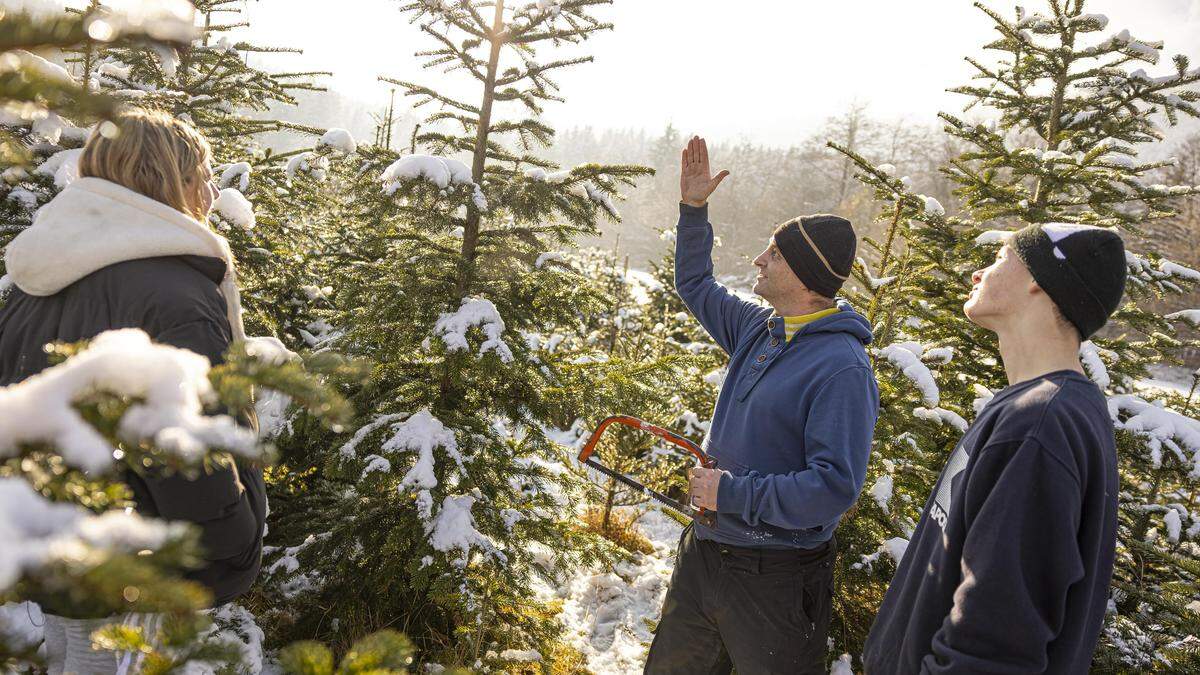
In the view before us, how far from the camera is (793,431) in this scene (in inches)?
96.1

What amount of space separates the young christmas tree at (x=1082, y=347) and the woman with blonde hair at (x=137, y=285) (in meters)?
3.52

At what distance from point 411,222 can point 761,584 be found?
112 inches

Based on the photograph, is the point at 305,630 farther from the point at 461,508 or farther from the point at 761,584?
the point at 761,584

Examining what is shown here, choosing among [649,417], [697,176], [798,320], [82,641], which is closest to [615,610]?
[649,417]

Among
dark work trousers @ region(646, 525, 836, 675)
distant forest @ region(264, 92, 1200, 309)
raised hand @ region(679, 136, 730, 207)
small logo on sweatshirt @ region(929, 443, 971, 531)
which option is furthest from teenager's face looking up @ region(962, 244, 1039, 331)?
distant forest @ region(264, 92, 1200, 309)

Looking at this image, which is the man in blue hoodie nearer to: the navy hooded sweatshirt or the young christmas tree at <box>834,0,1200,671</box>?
the navy hooded sweatshirt

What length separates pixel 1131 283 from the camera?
4500 millimetres

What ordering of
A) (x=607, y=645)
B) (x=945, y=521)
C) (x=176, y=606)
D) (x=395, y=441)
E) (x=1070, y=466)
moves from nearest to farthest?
(x=176, y=606)
(x=1070, y=466)
(x=945, y=521)
(x=395, y=441)
(x=607, y=645)

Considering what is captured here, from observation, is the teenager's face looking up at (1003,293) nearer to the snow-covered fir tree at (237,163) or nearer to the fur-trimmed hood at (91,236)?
the fur-trimmed hood at (91,236)

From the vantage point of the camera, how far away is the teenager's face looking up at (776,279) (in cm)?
266

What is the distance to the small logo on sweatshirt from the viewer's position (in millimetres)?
1865

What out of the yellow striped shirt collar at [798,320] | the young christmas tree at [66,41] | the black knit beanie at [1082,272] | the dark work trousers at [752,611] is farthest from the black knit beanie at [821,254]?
the young christmas tree at [66,41]

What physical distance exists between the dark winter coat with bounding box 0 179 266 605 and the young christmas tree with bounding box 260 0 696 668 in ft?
5.20

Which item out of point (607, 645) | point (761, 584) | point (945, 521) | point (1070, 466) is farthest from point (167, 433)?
point (607, 645)
